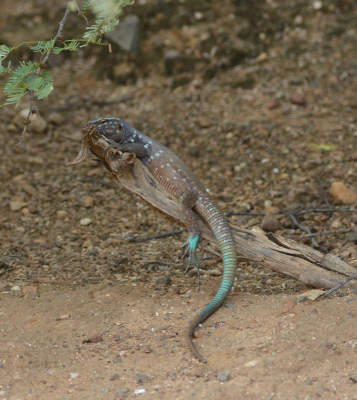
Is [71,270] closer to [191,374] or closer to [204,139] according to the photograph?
[191,374]

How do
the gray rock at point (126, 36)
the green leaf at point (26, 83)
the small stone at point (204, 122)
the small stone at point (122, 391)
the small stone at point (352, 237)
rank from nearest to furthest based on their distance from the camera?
the small stone at point (122, 391) → the green leaf at point (26, 83) → the small stone at point (352, 237) → the small stone at point (204, 122) → the gray rock at point (126, 36)

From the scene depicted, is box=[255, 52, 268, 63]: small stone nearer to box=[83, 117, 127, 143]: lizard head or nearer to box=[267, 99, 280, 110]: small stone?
box=[267, 99, 280, 110]: small stone

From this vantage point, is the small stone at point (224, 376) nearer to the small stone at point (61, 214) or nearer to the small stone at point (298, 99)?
the small stone at point (61, 214)

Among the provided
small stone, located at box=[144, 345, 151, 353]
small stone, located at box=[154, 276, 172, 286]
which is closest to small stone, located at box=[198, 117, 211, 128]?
small stone, located at box=[154, 276, 172, 286]

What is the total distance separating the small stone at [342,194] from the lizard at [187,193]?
7.15 ft

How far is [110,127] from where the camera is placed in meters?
5.13

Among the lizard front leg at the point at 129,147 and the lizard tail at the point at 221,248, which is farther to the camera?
the lizard front leg at the point at 129,147

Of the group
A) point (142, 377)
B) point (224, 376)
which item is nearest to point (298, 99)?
point (224, 376)

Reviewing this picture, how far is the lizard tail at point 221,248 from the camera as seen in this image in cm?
403

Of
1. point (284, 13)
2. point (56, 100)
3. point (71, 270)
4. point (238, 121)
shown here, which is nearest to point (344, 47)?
point (284, 13)

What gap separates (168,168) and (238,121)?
10.6 feet

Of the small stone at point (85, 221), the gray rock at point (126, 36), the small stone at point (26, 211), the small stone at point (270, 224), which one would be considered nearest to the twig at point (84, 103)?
the gray rock at point (126, 36)

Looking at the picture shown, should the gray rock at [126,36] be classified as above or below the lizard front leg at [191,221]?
above

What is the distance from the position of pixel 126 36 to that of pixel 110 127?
183 inches
